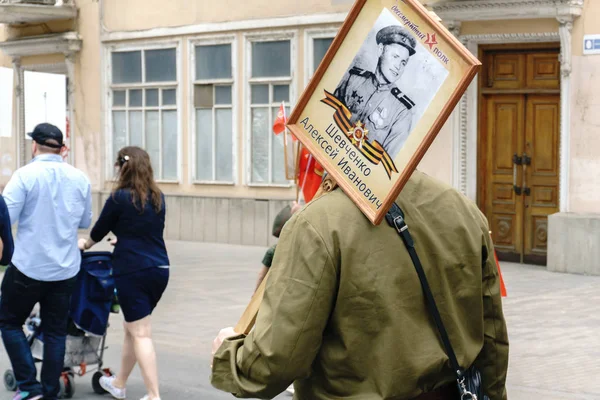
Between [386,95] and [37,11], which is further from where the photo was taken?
[37,11]

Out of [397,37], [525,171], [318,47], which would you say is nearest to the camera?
[397,37]

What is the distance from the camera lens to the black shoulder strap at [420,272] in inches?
110

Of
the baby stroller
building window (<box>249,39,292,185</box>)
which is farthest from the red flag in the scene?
building window (<box>249,39,292,185</box>)

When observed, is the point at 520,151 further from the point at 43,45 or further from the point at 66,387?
the point at 43,45

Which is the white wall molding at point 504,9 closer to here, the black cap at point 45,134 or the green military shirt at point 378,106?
the black cap at point 45,134

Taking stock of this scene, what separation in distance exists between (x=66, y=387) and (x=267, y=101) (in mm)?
10851

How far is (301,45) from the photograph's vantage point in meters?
17.2

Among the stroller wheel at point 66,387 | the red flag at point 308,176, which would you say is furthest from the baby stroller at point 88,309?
the red flag at point 308,176

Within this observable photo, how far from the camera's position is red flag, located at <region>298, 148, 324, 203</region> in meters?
8.16

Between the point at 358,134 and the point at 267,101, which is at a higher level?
the point at 267,101

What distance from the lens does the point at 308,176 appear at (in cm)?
824

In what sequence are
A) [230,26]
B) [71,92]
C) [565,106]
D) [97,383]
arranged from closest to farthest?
1. [97,383]
2. [565,106]
3. [230,26]
4. [71,92]

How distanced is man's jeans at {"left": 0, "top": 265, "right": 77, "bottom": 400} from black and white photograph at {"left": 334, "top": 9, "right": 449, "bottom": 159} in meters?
4.30

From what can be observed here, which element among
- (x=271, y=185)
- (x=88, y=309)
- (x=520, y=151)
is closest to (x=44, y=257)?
(x=88, y=309)
